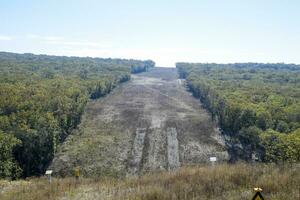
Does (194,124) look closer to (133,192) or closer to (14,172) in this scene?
(14,172)

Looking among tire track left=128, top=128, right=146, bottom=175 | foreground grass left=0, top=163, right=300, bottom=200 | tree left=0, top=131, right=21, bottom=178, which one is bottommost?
tire track left=128, top=128, right=146, bottom=175

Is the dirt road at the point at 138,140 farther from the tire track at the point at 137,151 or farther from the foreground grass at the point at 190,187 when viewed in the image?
the foreground grass at the point at 190,187

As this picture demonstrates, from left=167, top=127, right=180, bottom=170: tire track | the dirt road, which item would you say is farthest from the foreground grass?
left=167, top=127, right=180, bottom=170: tire track

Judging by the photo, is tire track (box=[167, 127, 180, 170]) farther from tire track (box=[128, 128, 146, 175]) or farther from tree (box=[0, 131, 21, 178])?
tree (box=[0, 131, 21, 178])

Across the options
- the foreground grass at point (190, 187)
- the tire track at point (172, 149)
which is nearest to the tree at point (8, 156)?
the foreground grass at point (190, 187)

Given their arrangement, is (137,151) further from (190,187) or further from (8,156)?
(190,187)

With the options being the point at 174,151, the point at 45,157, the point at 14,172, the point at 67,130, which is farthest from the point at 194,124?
the point at 14,172
